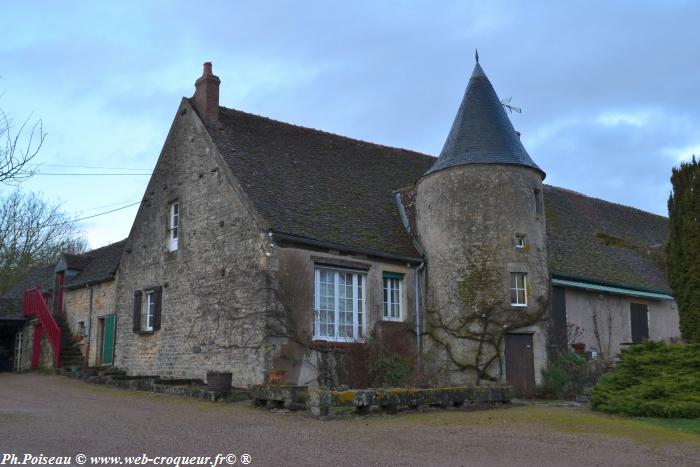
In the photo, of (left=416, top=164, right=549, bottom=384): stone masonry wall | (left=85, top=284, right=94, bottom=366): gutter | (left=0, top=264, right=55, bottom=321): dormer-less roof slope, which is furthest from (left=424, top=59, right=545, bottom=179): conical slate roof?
(left=0, top=264, right=55, bottom=321): dormer-less roof slope

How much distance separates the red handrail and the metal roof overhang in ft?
55.6

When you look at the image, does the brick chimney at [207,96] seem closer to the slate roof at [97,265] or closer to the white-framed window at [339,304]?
the white-framed window at [339,304]

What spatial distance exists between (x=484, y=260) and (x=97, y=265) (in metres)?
15.8

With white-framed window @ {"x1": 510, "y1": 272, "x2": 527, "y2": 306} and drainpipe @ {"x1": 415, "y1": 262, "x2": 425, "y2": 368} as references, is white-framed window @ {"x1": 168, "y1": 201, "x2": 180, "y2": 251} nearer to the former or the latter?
drainpipe @ {"x1": 415, "y1": 262, "x2": 425, "y2": 368}

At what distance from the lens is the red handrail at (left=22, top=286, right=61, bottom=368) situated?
2477cm

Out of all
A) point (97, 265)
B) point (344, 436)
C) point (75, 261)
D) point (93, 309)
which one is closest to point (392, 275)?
point (344, 436)

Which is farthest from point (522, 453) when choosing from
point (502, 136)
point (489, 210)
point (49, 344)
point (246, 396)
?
point (49, 344)

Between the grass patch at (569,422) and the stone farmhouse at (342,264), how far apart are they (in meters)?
3.91

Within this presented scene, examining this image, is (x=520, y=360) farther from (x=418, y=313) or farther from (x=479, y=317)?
(x=418, y=313)

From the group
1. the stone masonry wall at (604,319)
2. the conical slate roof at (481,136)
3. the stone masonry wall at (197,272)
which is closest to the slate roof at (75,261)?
the stone masonry wall at (197,272)

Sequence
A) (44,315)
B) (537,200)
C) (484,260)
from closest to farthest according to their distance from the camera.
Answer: (484,260), (537,200), (44,315)

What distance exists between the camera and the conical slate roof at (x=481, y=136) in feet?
61.1

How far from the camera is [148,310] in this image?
21.2 m

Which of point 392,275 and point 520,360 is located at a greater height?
point 392,275
